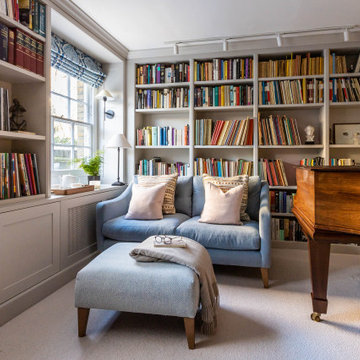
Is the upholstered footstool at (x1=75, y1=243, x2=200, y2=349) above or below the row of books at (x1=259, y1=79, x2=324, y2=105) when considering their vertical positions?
below

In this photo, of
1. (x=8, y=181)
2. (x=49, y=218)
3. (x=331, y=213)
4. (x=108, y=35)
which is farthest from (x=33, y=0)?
(x=331, y=213)

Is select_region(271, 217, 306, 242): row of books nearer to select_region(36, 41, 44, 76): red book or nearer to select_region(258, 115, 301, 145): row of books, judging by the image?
select_region(258, 115, 301, 145): row of books

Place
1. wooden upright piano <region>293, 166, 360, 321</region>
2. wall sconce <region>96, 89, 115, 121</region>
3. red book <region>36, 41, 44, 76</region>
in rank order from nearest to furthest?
wooden upright piano <region>293, 166, 360, 321</region> → red book <region>36, 41, 44, 76</region> → wall sconce <region>96, 89, 115, 121</region>

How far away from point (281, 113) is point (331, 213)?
2.39 metres

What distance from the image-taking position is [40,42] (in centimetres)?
241

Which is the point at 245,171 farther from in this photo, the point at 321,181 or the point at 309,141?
the point at 321,181

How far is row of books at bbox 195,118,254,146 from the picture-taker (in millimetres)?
3580

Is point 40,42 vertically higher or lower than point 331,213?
higher

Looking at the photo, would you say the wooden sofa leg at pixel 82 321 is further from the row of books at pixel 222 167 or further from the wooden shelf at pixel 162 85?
the wooden shelf at pixel 162 85

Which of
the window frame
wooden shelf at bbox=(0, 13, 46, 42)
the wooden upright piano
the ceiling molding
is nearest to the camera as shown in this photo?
the wooden upright piano

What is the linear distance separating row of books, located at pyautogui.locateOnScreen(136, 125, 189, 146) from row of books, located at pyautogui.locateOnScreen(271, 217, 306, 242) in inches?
57.3

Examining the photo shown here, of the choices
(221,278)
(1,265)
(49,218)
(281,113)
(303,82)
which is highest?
(303,82)

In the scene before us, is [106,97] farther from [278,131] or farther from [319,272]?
[319,272]

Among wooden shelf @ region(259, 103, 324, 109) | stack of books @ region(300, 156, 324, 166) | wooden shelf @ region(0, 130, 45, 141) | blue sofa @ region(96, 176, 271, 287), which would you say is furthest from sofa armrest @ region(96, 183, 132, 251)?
stack of books @ region(300, 156, 324, 166)
